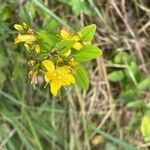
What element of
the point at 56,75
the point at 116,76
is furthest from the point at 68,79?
A: the point at 116,76

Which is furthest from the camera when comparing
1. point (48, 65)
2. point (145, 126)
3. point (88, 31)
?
point (145, 126)

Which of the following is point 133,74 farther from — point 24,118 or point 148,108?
point 24,118

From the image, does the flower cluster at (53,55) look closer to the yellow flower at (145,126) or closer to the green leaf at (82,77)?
the green leaf at (82,77)

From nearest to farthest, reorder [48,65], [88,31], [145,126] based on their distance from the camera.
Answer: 1. [48,65]
2. [88,31]
3. [145,126]

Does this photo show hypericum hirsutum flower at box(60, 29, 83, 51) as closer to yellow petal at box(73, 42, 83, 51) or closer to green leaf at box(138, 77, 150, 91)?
yellow petal at box(73, 42, 83, 51)

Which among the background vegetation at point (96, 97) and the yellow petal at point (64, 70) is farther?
the background vegetation at point (96, 97)

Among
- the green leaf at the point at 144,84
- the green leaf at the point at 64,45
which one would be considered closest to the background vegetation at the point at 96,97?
the green leaf at the point at 144,84

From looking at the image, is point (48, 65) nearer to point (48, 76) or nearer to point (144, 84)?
point (48, 76)

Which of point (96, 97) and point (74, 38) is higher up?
point (74, 38)

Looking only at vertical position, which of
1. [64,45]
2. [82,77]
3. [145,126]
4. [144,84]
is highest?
[64,45]
